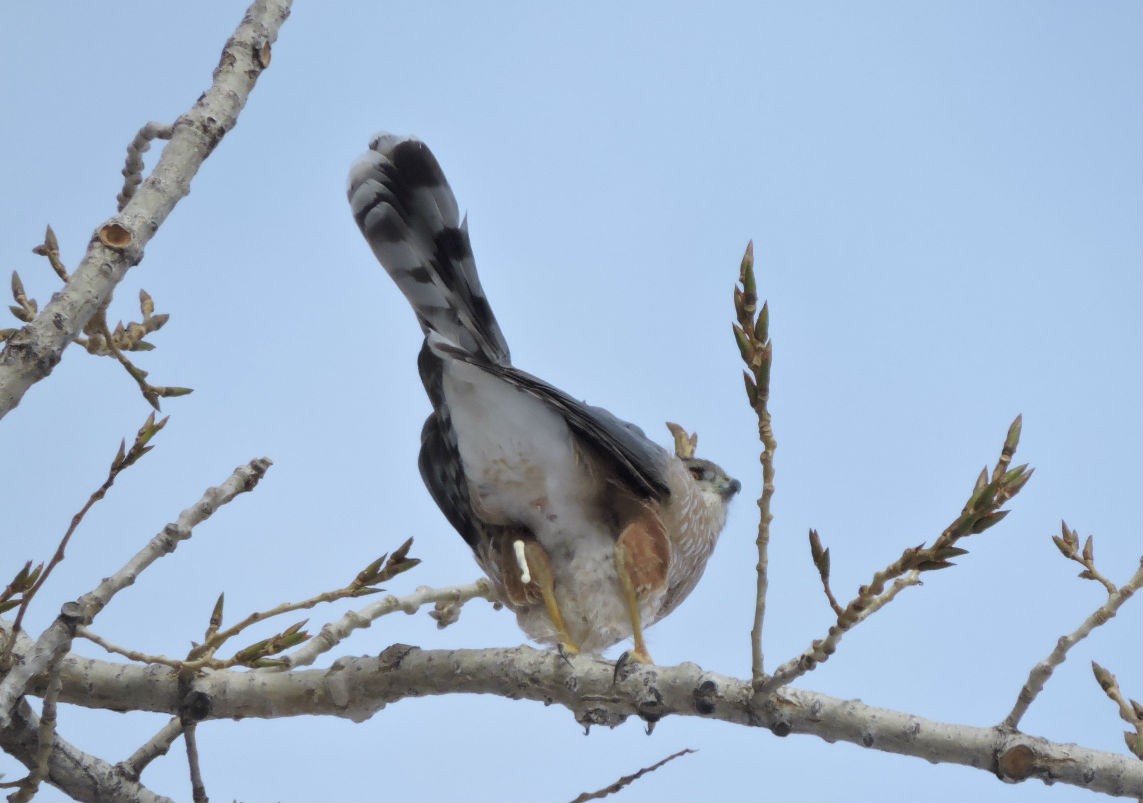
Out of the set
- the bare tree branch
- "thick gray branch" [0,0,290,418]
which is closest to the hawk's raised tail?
"thick gray branch" [0,0,290,418]

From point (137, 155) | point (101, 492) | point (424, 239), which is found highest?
point (424, 239)

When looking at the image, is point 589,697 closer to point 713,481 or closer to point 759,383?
point 759,383

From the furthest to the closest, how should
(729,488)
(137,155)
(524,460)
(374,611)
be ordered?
(729,488), (524,460), (374,611), (137,155)

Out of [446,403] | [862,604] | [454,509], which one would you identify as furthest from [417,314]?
[862,604]

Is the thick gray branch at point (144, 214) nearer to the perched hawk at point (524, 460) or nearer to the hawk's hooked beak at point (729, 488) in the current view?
the perched hawk at point (524, 460)

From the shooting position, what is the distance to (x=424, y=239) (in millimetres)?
3785

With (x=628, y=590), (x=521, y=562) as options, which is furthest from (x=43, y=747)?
(x=628, y=590)

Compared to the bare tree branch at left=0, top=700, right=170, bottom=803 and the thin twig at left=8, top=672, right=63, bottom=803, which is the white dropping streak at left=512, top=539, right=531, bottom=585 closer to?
the bare tree branch at left=0, top=700, right=170, bottom=803

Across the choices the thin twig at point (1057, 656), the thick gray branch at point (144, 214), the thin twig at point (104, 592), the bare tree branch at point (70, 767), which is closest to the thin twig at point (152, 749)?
the bare tree branch at point (70, 767)

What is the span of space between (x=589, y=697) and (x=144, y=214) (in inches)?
57.5

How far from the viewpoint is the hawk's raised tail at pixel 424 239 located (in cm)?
372

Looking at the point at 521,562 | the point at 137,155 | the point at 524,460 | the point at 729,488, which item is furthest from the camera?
the point at 729,488

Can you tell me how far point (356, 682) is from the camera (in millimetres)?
2979

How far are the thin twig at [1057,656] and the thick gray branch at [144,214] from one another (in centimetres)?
193
